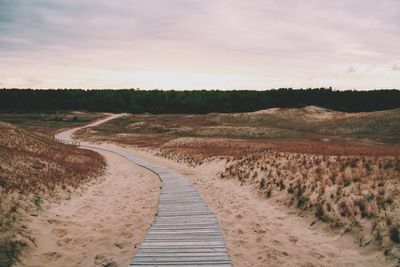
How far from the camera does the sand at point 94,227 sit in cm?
1027

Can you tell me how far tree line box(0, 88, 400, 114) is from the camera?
138 metres

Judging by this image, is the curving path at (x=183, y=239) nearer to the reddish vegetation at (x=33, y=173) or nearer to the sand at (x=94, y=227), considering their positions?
the sand at (x=94, y=227)

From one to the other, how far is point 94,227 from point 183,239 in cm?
471

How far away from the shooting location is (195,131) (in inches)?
3295

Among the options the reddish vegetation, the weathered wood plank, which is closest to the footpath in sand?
the weathered wood plank

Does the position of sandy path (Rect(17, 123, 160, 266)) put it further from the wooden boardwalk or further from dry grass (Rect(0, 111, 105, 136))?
dry grass (Rect(0, 111, 105, 136))

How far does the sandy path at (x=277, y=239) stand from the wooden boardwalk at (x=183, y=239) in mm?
747

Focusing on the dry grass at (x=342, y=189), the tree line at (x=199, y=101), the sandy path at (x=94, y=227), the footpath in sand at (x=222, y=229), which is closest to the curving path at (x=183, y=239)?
the footpath in sand at (x=222, y=229)

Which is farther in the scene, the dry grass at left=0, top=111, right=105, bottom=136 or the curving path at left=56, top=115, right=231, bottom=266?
the dry grass at left=0, top=111, right=105, bottom=136

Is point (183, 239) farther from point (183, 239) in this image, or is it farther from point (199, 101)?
point (199, 101)

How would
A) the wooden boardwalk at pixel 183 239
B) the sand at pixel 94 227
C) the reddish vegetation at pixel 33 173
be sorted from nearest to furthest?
the wooden boardwalk at pixel 183 239 < the sand at pixel 94 227 < the reddish vegetation at pixel 33 173

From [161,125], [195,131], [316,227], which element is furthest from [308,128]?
[316,227]

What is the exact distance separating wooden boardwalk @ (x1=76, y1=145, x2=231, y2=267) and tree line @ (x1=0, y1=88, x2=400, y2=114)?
416 ft

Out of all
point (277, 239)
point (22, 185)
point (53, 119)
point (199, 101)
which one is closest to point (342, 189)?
point (277, 239)
